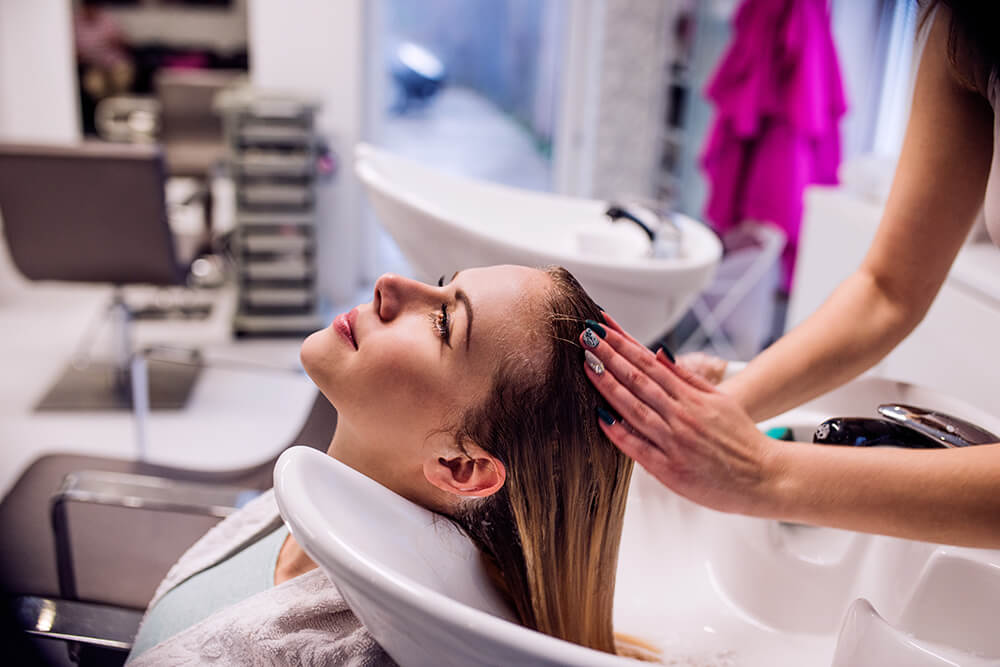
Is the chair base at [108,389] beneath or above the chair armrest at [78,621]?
beneath

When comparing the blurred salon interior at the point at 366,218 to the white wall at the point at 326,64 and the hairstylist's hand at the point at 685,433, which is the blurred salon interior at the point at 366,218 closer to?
the white wall at the point at 326,64

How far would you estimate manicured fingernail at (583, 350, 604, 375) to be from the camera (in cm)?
82

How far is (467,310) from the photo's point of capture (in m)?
0.89

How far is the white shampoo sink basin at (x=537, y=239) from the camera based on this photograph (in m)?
1.68

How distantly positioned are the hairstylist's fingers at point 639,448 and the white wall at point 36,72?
4.22 meters

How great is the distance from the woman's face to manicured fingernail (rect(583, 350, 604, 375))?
67 mm

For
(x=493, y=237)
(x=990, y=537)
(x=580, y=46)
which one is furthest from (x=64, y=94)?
(x=990, y=537)

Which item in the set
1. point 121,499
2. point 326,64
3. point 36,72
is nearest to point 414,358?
point 121,499

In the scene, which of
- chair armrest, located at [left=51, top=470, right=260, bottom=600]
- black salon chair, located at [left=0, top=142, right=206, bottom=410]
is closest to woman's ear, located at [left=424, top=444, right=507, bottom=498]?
Result: chair armrest, located at [left=51, top=470, right=260, bottom=600]

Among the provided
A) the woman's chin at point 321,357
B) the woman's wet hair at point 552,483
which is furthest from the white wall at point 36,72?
the woman's wet hair at point 552,483

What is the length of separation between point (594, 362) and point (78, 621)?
0.74m

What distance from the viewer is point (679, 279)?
1763 millimetres

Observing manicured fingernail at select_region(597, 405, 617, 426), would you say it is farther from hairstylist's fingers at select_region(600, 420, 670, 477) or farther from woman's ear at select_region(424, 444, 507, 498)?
woman's ear at select_region(424, 444, 507, 498)

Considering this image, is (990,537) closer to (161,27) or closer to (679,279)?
(679,279)
